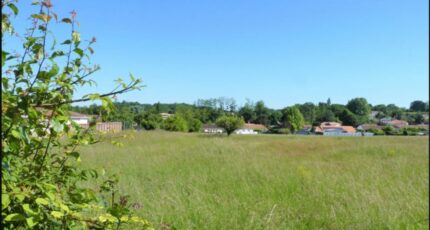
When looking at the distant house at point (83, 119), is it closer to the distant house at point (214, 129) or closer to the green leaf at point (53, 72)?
the green leaf at point (53, 72)

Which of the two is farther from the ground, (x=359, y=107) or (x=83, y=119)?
(x=359, y=107)

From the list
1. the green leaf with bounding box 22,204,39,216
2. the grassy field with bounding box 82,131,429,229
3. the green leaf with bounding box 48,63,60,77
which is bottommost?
the grassy field with bounding box 82,131,429,229

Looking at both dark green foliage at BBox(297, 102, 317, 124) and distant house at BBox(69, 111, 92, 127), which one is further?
dark green foliage at BBox(297, 102, 317, 124)

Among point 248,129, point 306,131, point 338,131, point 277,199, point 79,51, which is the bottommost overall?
point 277,199

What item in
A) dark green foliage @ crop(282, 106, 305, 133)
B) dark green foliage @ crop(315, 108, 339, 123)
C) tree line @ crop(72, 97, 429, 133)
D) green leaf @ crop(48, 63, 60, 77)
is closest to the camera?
green leaf @ crop(48, 63, 60, 77)

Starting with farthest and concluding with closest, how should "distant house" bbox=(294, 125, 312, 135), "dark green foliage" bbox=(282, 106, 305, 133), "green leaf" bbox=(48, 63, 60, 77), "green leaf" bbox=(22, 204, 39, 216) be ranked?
"distant house" bbox=(294, 125, 312, 135) < "dark green foliage" bbox=(282, 106, 305, 133) < "green leaf" bbox=(48, 63, 60, 77) < "green leaf" bbox=(22, 204, 39, 216)

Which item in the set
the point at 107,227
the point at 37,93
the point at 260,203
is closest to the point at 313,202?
the point at 260,203

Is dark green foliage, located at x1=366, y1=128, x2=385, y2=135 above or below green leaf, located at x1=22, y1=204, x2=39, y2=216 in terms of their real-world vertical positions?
below

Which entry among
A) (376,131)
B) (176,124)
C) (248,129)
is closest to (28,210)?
(176,124)

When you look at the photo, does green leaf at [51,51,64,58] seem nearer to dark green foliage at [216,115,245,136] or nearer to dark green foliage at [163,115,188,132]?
dark green foliage at [216,115,245,136]

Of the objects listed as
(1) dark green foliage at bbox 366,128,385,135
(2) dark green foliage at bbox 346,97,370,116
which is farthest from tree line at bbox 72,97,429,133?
(1) dark green foliage at bbox 366,128,385,135

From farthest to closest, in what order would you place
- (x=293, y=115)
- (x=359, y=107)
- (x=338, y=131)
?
(x=338, y=131), (x=293, y=115), (x=359, y=107)

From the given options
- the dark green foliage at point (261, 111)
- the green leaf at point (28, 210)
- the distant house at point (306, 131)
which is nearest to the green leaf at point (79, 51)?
the green leaf at point (28, 210)

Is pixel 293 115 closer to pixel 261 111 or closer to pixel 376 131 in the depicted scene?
pixel 261 111
